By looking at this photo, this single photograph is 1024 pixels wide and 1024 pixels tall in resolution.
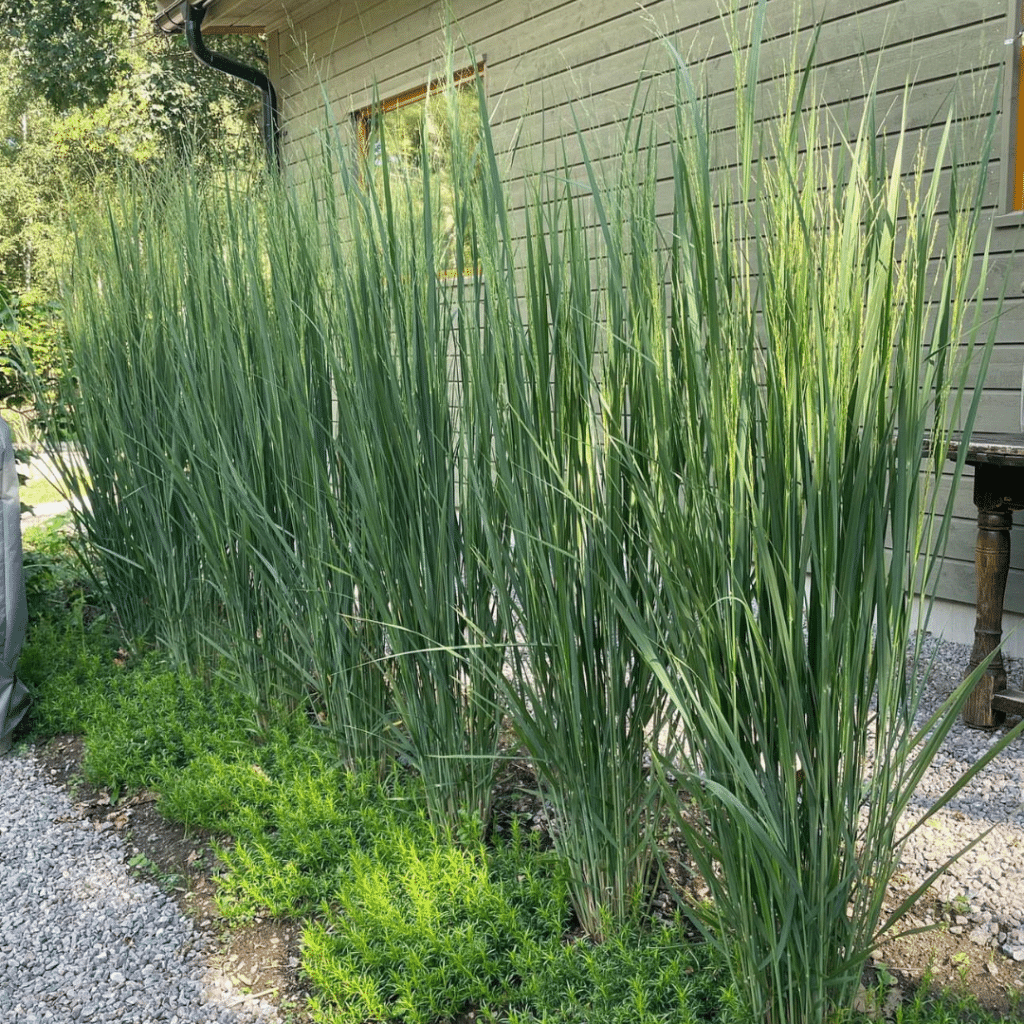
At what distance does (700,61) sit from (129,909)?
104 inches

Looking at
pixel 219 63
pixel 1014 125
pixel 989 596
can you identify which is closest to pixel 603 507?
pixel 989 596

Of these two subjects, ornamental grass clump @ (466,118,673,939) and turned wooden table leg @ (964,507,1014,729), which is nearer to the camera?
ornamental grass clump @ (466,118,673,939)

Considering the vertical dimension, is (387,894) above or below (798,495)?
below

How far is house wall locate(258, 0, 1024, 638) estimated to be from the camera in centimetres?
296

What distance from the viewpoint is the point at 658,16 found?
4.54 metres

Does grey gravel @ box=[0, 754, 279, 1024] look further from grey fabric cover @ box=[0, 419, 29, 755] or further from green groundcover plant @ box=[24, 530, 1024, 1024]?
grey fabric cover @ box=[0, 419, 29, 755]

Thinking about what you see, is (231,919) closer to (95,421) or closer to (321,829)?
(321,829)

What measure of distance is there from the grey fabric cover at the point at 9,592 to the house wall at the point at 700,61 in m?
1.31

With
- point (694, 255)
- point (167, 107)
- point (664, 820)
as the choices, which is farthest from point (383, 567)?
point (167, 107)

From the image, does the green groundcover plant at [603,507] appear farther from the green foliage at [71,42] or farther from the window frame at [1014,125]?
Answer: the green foliage at [71,42]

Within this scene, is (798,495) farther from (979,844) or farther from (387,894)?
(979,844)

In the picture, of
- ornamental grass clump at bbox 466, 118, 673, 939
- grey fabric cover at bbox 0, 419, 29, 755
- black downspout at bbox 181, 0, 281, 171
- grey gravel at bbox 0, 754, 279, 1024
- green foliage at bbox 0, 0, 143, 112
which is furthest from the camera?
green foliage at bbox 0, 0, 143, 112

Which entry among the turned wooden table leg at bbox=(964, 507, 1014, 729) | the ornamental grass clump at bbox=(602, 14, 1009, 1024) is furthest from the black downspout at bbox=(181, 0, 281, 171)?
the ornamental grass clump at bbox=(602, 14, 1009, 1024)

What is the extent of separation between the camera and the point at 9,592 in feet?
10.1
